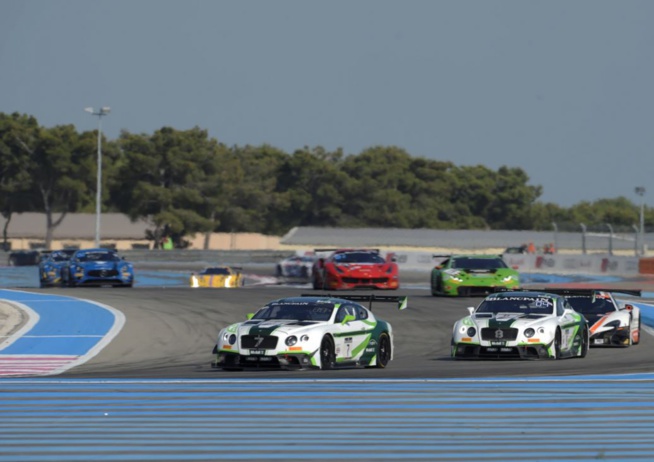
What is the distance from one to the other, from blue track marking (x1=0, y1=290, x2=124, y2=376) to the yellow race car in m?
10.4

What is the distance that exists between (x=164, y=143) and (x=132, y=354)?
8626cm

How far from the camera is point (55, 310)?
30.3 m

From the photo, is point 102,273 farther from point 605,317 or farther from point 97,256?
point 605,317

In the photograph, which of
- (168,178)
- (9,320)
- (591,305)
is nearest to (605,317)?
(591,305)

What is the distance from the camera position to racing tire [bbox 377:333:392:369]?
781 inches

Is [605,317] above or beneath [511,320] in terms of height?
beneath

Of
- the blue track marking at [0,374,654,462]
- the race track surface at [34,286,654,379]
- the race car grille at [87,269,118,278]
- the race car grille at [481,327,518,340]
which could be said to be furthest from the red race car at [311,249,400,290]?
the blue track marking at [0,374,654,462]

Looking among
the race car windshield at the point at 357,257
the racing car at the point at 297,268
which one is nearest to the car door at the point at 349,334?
the race car windshield at the point at 357,257

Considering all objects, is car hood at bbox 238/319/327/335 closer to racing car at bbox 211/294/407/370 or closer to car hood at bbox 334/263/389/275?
racing car at bbox 211/294/407/370

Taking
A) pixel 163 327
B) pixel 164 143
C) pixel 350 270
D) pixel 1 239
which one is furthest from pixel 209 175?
pixel 163 327

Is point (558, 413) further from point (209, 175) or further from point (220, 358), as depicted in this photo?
point (209, 175)

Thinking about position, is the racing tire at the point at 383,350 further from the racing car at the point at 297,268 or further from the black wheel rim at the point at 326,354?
the racing car at the point at 297,268

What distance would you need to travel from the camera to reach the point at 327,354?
740 inches

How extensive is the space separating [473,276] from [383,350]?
1555 centimetres
